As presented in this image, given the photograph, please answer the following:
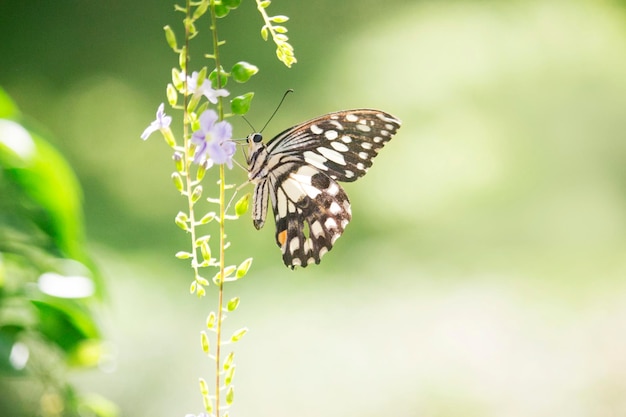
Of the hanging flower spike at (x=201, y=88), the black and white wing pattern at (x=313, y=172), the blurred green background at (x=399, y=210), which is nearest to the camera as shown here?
the hanging flower spike at (x=201, y=88)

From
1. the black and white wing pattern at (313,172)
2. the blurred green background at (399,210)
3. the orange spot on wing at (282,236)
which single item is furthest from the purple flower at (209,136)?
the blurred green background at (399,210)

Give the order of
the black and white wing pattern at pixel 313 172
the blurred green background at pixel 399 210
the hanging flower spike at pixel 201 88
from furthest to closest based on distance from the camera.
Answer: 1. the blurred green background at pixel 399 210
2. the black and white wing pattern at pixel 313 172
3. the hanging flower spike at pixel 201 88

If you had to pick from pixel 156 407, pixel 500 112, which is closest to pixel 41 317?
pixel 156 407

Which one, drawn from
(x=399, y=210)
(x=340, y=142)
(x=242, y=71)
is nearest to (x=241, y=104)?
(x=242, y=71)

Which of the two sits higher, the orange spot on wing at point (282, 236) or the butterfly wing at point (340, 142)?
the butterfly wing at point (340, 142)

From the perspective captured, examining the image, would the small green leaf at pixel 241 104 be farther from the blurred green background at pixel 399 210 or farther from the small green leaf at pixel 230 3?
the blurred green background at pixel 399 210

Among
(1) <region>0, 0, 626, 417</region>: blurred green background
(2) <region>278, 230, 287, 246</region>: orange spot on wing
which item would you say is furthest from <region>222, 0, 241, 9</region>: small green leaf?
(1) <region>0, 0, 626, 417</region>: blurred green background
